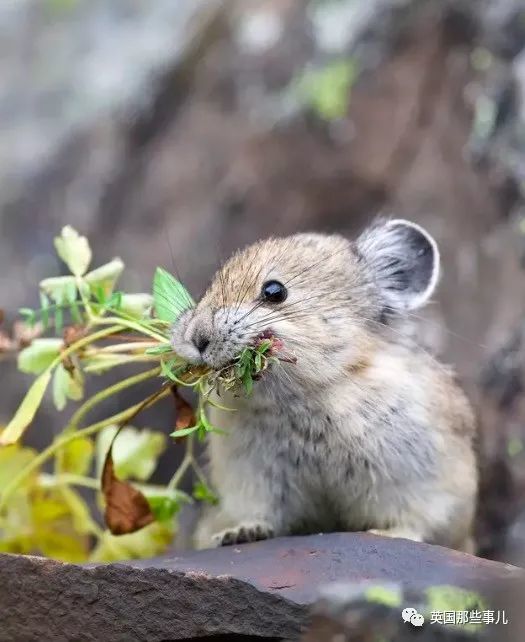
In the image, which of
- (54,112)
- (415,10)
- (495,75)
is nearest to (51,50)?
(54,112)

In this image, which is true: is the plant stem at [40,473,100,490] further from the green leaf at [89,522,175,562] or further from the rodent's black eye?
the rodent's black eye

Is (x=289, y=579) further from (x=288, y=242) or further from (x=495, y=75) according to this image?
(x=495, y=75)

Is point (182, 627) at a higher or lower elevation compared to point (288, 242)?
lower

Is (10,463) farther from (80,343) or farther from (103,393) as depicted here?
(80,343)

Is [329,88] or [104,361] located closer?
[104,361]

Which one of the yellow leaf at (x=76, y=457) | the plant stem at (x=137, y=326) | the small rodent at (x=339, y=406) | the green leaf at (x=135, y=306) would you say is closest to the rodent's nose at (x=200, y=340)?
the small rodent at (x=339, y=406)

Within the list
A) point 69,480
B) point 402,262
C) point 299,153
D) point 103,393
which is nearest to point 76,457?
point 69,480

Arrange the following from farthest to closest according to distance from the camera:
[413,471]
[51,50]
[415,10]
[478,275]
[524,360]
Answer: [51,50] → [415,10] → [478,275] → [524,360] → [413,471]
